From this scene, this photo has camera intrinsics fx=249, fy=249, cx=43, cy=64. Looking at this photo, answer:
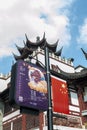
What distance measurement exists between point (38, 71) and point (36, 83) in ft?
1.43

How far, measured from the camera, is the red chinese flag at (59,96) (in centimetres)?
768

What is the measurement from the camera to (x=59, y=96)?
7762 millimetres

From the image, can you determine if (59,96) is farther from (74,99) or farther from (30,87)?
(74,99)

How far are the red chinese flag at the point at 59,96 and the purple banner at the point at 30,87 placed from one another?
1.24ft

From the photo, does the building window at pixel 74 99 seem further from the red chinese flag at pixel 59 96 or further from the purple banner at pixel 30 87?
the purple banner at pixel 30 87

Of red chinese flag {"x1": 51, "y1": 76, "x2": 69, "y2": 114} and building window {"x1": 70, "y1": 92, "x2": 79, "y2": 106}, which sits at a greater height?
building window {"x1": 70, "y1": 92, "x2": 79, "y2": 106}

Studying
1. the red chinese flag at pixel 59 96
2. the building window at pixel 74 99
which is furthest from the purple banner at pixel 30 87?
the building window at pixel 74 99

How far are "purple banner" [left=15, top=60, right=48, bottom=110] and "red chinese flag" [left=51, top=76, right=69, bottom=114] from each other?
379 millimetres

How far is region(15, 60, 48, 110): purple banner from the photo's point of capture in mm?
6828

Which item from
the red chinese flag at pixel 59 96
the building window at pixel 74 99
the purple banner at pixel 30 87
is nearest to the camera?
the purple banner at pixel 30 87

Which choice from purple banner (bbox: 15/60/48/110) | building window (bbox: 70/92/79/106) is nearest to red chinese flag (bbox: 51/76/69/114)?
purple banner (bbox: 15/60/48/110)

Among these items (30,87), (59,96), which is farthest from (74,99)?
(30,87)

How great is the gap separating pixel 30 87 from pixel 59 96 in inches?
42.7

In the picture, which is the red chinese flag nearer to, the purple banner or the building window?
the purple banner
